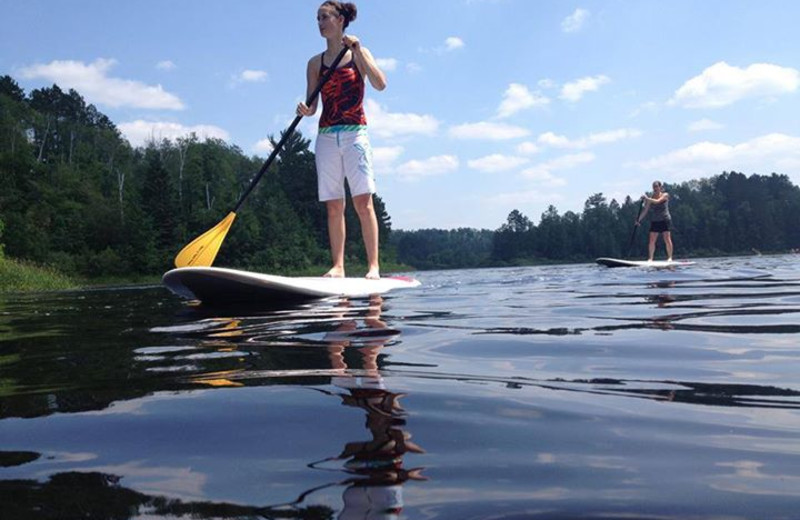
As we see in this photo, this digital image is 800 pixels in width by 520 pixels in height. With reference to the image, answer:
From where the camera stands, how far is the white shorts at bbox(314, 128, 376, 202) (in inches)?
211

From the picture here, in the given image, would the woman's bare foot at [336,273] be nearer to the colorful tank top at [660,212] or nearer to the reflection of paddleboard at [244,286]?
the reflection of paddleboard at [244,286]

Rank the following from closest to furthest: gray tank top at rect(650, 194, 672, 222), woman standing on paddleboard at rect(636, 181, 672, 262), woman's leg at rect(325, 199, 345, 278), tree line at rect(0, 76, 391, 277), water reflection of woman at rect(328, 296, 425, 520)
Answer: water reflection of woman at rect(328, 296, 425, 520), woman's leg at rect(325, 199, 345, 278), woman standing on paddleboard at rect(636, 181, 672, 262), gray tank top at rect(650, 194, 672, 222), tree line at rect(0, 76, 391, 277)

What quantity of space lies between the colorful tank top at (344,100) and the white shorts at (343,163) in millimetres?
71

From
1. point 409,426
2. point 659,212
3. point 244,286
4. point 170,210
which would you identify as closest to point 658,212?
point 659,212

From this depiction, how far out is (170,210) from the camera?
5250 centimetres

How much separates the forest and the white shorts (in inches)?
913

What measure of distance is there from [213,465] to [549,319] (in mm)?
2362

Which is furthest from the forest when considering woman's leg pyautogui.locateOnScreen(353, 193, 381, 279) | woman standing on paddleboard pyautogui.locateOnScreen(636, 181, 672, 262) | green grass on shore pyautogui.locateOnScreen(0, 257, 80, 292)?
woman's leg pyautogui.locateOnScreen(353, 193, 381, 279)

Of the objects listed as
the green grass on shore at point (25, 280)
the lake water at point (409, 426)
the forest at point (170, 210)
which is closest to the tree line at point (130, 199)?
the forest at point (170, 210)

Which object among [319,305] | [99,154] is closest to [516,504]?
[319,305]

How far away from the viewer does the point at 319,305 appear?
4016 mm

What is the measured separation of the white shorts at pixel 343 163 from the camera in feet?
17.6

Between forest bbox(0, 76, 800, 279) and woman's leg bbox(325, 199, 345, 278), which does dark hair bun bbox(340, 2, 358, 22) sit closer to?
woman's leg bbox(325, 199, 345, 278)

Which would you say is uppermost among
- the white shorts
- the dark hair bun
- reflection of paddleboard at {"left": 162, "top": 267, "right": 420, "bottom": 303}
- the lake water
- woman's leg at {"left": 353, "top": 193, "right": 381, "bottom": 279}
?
the dark hair bun
